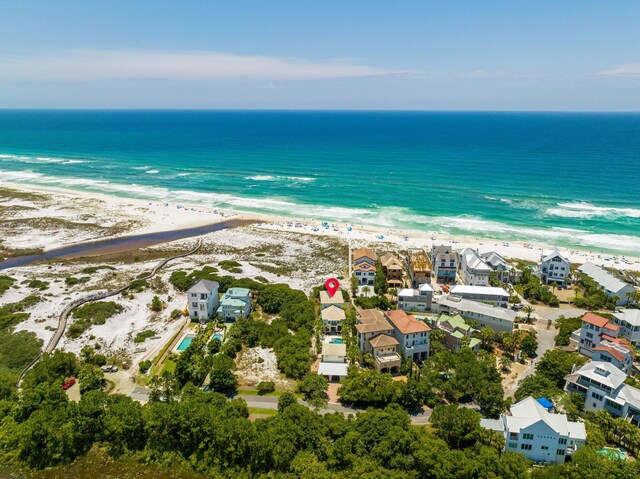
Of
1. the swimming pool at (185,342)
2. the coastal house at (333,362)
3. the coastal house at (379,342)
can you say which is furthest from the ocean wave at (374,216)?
the swimming pool at (185,342)

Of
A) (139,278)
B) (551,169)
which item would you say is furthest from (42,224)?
(551,169)

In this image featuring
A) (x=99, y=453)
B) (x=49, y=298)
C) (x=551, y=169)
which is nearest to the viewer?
(x=99, y=453)

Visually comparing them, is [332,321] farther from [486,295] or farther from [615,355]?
[615,355]

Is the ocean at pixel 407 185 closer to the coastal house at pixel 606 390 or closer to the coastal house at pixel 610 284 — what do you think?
the coastal house at pixel 610 284

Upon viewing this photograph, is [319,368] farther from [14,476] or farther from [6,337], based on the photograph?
[6,337]

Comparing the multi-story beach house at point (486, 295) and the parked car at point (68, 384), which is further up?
the multi-story beach house at point (486, 295)

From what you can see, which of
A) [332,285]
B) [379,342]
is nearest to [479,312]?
[379,342]
